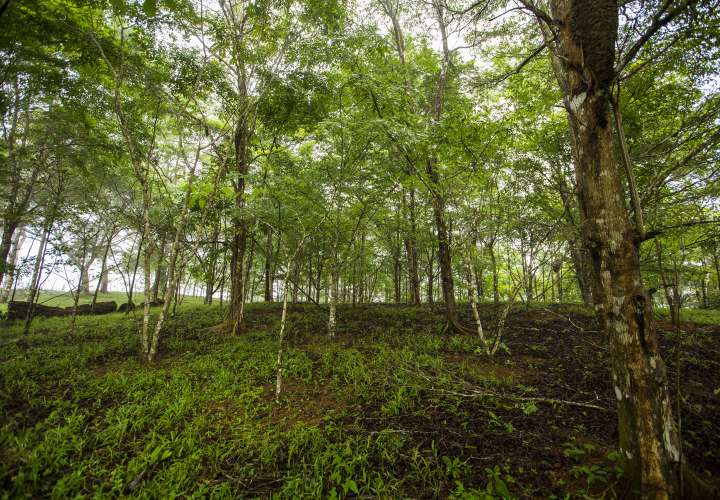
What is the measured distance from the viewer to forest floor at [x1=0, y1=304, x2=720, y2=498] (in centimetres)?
331

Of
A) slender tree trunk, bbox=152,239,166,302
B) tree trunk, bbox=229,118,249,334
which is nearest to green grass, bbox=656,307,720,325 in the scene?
tree trunk, bbox=229,118,249,334

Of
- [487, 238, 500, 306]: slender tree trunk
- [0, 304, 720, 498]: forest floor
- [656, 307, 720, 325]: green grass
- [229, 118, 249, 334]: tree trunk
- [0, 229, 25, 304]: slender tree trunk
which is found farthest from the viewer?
[229, 118, 249, 334]: tree trunk

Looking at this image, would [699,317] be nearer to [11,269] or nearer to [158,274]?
[11,269]

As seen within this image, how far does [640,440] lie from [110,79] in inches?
459

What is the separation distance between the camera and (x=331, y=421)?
4.59m

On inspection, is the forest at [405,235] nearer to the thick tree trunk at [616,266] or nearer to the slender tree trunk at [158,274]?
the thick tree trunk at [616,266]

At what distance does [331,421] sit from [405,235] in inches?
366

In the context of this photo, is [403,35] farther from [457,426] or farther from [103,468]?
[103,468]

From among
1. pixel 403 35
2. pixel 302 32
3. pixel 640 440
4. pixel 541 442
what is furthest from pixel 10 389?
pixel 403 35

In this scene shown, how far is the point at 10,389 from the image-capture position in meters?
5.45

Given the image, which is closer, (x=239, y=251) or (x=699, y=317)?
(x=239, y=251)

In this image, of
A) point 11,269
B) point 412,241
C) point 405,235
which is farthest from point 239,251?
point 412,241

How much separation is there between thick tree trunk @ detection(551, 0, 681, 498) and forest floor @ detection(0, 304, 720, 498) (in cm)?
31

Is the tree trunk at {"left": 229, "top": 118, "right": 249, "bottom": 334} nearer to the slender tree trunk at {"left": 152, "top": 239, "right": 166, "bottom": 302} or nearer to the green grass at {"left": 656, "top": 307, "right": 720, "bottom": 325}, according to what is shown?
the slender tree trunk at {"left": 152, "top": 239, "right": 166, "bottom": 302}
